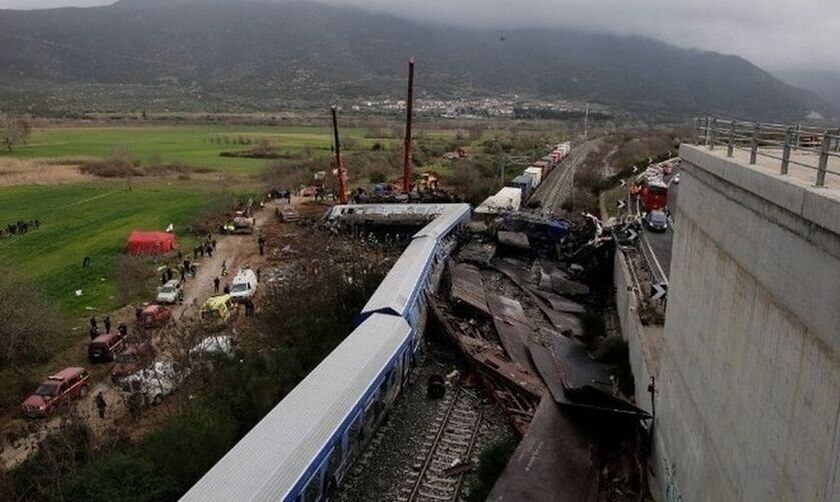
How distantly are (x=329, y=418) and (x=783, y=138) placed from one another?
10.1 meters

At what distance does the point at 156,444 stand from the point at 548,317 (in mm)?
16519

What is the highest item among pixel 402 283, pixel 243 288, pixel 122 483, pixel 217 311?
pixel 402 283

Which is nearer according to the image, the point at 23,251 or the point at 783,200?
the point at 783,200

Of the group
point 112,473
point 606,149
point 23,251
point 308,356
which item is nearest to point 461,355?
point 308,356

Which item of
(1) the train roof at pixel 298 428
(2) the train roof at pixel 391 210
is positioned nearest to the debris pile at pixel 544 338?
(2) the train roof at pixel 391 210

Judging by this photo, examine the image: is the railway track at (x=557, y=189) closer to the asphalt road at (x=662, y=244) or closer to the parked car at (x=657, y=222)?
the parked car at (x=657, y=222)

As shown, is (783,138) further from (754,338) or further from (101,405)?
(101,405)

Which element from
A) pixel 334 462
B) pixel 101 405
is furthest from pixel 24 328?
pixel 334 462

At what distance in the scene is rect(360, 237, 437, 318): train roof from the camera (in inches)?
834

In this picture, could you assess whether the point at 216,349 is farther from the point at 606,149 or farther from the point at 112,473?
the point at 606,149

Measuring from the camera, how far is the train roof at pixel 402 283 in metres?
21.2

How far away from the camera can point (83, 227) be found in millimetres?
48438

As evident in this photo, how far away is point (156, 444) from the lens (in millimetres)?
15430

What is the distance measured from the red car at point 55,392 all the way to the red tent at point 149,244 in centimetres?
1890
